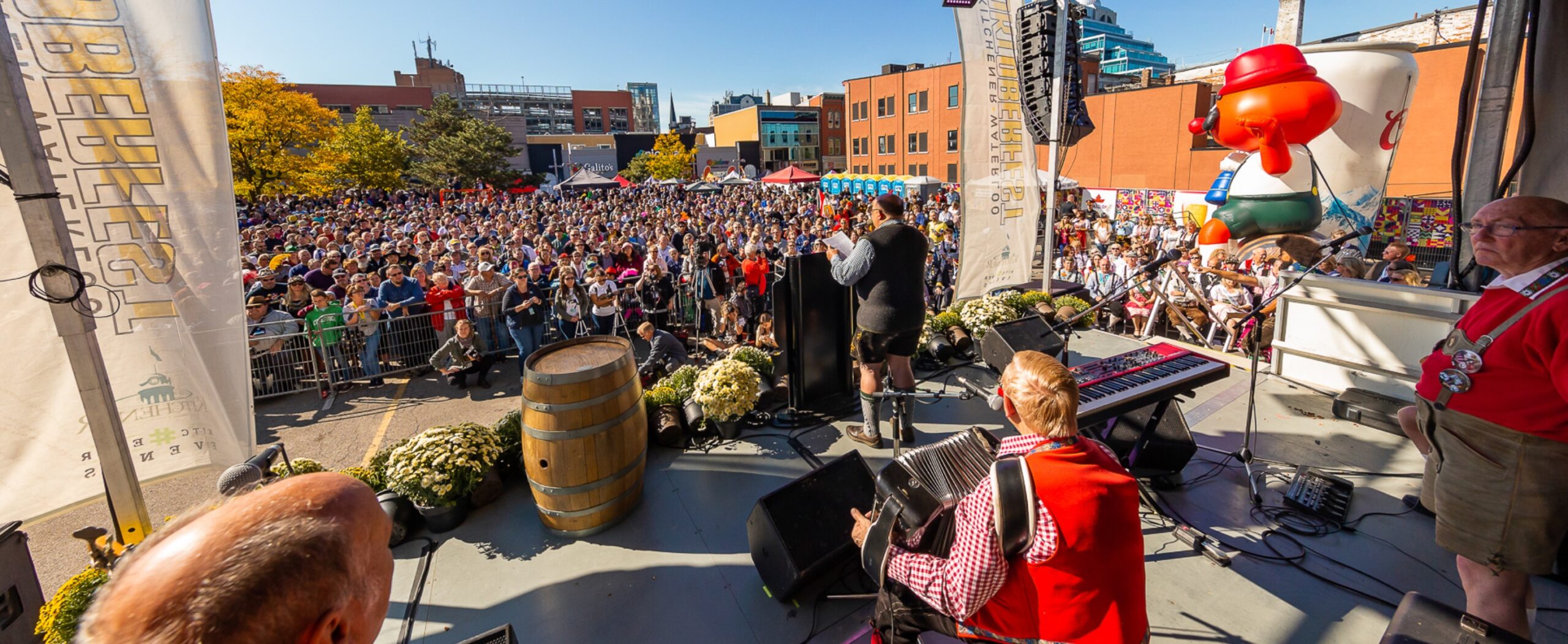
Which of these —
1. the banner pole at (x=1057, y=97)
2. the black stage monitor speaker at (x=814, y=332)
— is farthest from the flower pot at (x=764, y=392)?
the banner pole at (x=1057, y=97)

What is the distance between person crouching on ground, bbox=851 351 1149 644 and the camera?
1.70m

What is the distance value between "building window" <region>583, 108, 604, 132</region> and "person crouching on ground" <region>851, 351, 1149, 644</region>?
9172cm

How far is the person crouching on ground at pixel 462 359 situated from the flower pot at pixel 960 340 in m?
5.78

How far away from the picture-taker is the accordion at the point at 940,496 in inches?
67.7

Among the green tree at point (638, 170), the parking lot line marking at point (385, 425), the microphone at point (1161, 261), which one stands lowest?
the parking lot line marking at point (385, 425)

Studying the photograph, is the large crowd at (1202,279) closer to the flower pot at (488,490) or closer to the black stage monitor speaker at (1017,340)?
the black stage monitor speaker at (1017,340)

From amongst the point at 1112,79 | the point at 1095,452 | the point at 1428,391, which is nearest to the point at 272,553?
the point at 1095,452

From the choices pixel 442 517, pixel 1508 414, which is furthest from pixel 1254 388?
pixel 442 517

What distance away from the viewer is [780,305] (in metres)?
5.11

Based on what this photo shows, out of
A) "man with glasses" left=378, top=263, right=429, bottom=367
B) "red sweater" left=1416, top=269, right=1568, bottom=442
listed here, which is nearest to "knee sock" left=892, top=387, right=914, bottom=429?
"red sweater" left=1416, top=269, right=1568, bottom=442

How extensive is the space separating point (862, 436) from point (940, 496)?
Answer: 226 centimetres

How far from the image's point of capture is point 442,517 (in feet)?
12.3

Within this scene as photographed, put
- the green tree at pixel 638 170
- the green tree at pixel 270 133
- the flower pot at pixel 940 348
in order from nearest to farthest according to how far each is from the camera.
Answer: the flower pot at pixel 940 348 → the green tree at pixel 270 133 → the green tree at pixel 638 170

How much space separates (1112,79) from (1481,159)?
5144cm
